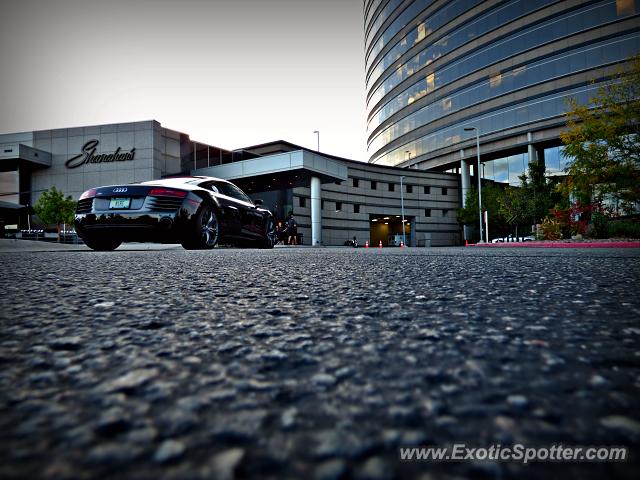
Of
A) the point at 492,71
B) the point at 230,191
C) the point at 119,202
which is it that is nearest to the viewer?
the point at 119,202

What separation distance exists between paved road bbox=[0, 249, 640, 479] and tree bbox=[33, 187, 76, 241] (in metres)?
35.3

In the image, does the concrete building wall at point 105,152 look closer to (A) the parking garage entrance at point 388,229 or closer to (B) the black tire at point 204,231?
(B) the black tire at point 204,231

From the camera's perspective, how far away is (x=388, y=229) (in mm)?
54156

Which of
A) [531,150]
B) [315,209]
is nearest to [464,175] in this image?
[531,150]

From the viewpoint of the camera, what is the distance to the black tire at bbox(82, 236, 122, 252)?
788cm

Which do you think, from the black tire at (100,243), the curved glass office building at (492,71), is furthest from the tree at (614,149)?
the black tire at (100,243)

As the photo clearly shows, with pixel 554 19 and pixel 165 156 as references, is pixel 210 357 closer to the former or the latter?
pixel 165 156

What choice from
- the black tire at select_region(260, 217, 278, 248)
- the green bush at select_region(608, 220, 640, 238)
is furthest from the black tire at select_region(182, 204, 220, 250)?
the green bush at select_region(608, 220, 640, 238)

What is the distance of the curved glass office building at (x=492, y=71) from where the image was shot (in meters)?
34.7

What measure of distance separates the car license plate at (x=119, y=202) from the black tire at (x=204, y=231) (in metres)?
1.26

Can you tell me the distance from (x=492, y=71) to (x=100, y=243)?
4486cm

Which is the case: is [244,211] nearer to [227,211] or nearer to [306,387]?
[227,211]

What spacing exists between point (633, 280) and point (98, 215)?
7.93 metres

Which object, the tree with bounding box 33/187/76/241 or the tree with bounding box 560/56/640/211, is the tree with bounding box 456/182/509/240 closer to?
the tree with bounding box 560/56/640/211
